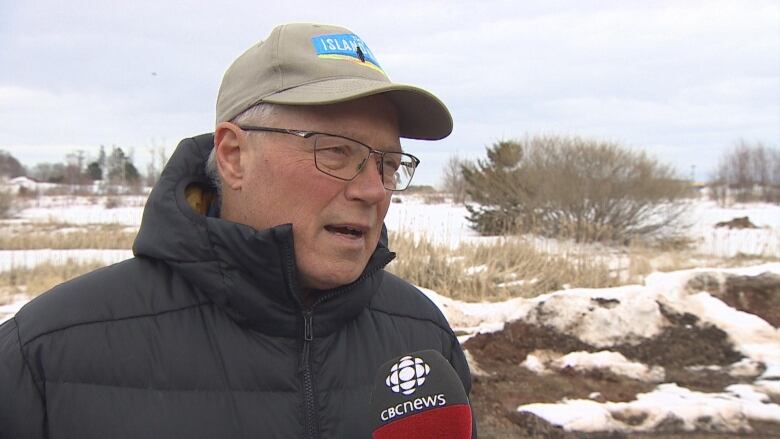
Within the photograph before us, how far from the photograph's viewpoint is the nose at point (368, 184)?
150 cm

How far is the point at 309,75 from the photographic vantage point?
1473mm

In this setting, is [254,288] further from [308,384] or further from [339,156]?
[339,156]

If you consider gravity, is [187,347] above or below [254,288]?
below

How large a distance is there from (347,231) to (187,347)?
0.44 metres

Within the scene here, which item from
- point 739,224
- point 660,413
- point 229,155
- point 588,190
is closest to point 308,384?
point 229,155

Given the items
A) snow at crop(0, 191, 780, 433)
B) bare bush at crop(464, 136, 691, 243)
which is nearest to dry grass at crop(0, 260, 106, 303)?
snow at crop(0, 191, 780, 433)

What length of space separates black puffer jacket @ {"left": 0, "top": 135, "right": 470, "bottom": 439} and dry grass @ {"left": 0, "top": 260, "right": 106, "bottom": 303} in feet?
22.8

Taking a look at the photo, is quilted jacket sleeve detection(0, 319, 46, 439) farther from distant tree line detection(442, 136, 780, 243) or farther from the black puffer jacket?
distant tree line detection(442, 136, 780, 243)

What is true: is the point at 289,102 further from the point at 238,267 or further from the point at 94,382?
the point at 94,382

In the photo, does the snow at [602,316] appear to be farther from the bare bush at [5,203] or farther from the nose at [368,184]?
the bare bush at [5,203]

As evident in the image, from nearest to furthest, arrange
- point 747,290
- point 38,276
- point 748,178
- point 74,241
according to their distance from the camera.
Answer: point 747,290 → point 38,276 → point 74,241 → point 748,178

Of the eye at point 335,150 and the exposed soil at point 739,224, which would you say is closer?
the eye at point 335,150

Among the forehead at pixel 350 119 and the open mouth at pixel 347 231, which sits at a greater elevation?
the forehead at pixel 350 119

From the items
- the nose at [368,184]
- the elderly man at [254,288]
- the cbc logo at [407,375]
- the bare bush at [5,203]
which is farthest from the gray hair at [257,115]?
the bare bush at [5,203]
